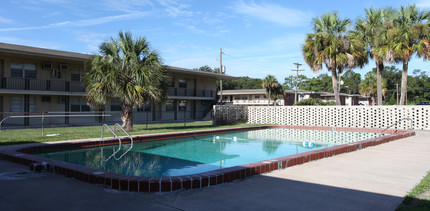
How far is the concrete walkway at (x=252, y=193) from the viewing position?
4.48 meters

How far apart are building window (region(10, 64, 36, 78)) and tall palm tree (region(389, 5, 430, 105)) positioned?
2506 cm

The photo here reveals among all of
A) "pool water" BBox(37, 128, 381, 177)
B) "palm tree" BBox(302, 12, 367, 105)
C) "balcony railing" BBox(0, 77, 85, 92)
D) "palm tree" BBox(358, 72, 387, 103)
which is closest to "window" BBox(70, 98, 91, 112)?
"balcony railing" BBox(0, 77, 85, 92)

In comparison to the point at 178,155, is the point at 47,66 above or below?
above

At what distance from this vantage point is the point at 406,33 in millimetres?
22312

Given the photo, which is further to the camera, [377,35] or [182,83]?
[182,83]

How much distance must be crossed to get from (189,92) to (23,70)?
48.8ft

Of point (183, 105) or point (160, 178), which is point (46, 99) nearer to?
point (183, 105)

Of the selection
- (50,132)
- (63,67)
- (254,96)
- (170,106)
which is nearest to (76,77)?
(63,67)

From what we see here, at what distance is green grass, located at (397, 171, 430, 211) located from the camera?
4281 millimetres

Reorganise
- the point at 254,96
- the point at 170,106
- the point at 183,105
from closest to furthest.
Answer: the point at 170,106 → the point at 183,105 → the point at 254,96

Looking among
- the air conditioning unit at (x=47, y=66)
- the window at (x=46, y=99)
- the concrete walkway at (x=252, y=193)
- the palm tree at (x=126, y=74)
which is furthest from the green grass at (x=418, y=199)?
the window at (x=46, y=99)

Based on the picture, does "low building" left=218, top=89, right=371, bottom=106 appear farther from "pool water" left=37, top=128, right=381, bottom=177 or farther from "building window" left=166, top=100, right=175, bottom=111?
"pool water" left=37, top=128, right=381, bottom=177

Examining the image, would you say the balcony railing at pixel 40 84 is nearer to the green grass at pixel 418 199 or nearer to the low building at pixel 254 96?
the green grass at pixel 418 199

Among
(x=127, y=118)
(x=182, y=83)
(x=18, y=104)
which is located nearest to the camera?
(x=127, y=118)
